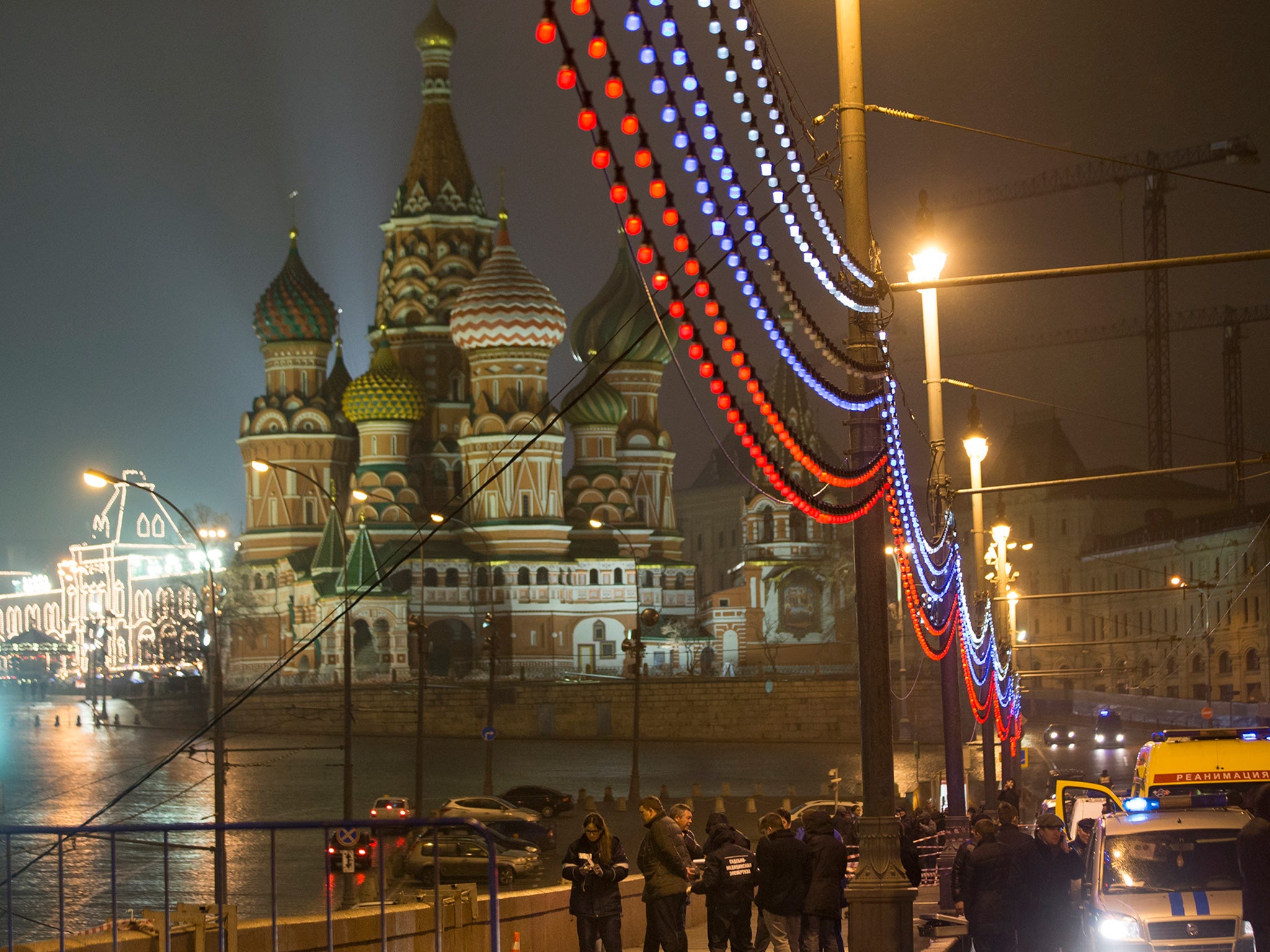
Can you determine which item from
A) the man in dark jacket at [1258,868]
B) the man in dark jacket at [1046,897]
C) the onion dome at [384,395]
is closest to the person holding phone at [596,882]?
the man in dark jacket at [1046,897]

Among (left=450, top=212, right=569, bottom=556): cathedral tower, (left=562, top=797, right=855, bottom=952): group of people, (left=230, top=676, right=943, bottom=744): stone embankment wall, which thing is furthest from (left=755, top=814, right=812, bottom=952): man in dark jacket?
(left=450, top=212, right=569, bottom=556): cathedral tower

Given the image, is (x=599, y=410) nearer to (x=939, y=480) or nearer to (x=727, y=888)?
(x=939, y=480)

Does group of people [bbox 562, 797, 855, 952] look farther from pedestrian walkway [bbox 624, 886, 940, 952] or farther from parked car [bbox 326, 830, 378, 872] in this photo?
parked car [bbox 326, 830, 378, 872]

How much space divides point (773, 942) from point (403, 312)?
7891 cm

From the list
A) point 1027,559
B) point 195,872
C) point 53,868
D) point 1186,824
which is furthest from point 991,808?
point 1027,559

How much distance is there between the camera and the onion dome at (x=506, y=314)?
82.4m

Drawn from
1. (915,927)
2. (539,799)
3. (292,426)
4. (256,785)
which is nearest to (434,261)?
(292,426)

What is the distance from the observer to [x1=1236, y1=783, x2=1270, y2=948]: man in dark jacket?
9266 mm

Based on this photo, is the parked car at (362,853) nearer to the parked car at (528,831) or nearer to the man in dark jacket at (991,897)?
the man in dark jacket at (991,897)

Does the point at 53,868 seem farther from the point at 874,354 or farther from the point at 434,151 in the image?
the point at 434,151

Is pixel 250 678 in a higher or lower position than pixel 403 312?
lower

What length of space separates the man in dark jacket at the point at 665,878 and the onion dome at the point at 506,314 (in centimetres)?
7033

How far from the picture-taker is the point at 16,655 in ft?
539

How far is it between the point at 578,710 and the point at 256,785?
2175 cm
